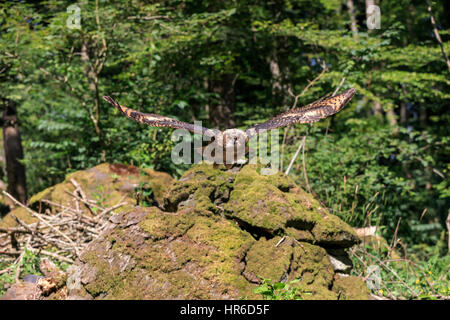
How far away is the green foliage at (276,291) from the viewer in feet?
7.47

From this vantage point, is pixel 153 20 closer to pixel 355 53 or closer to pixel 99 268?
pixel 355 53

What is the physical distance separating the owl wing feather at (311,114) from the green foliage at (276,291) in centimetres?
116

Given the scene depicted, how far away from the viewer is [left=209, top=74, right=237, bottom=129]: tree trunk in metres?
8.35

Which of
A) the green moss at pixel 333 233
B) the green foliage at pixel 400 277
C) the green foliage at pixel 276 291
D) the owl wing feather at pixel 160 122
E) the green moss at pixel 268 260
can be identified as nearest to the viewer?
the green foliage at pixel 276 291

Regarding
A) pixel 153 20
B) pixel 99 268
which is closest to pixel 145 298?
pixel 99 268

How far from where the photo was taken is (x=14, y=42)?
630cm

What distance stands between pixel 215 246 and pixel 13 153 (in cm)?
789

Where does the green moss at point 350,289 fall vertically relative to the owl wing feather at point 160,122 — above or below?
below

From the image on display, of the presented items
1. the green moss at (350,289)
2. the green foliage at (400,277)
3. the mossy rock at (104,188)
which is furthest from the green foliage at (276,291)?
the mossy rock at (104,188)

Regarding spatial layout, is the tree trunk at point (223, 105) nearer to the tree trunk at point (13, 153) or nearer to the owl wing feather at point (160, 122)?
the tree trunk at point (13, 153)

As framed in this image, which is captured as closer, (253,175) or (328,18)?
(253,175)

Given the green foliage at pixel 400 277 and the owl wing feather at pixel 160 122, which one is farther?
the green foliage at pixel 400 277

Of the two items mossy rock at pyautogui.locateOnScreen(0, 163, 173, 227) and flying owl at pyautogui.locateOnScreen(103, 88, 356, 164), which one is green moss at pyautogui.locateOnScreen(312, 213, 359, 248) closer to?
flying owl at pyautogui.locateOnScreen(103, 88, 356, 164)

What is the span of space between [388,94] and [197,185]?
22.5 feet
